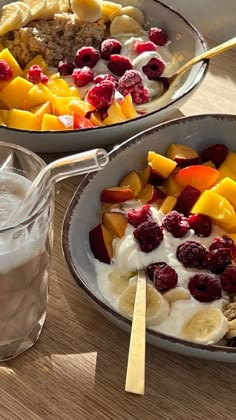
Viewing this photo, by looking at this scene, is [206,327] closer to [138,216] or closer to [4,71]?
[138,216]

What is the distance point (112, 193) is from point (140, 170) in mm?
90

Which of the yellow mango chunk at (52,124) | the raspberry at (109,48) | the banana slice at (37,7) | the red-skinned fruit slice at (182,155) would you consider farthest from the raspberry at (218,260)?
the banana slice at (37,7)

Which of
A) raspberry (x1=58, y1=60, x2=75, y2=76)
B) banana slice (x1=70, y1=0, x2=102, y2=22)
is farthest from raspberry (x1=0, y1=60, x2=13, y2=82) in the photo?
banana slice (x1=70, y1=0, x2=102, y2=22)

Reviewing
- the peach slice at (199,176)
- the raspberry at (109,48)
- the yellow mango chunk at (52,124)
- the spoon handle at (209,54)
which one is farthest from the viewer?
the raspberry at (109,48)

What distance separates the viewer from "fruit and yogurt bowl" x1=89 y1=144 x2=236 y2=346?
1049mm

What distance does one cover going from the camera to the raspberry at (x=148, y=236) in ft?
3.69

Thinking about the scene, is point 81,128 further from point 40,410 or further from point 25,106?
point 40,410

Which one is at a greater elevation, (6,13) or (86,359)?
(6,13)

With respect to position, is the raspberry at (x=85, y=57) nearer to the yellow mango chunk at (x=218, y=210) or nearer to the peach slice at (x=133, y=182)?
the peach slice at (x=133, y=182)

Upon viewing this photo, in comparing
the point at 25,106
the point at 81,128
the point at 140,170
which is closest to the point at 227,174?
the point at 140,170

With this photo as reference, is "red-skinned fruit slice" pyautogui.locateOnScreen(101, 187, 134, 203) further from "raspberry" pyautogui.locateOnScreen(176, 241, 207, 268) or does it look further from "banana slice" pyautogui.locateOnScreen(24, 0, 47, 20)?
"banana slice" pyautogui.locateOnScreen(24, 0, 47, 20)

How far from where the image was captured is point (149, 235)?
1.13m

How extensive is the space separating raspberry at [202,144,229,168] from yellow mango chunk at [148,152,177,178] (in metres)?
0.08

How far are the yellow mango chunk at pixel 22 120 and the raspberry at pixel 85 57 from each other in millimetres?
216
